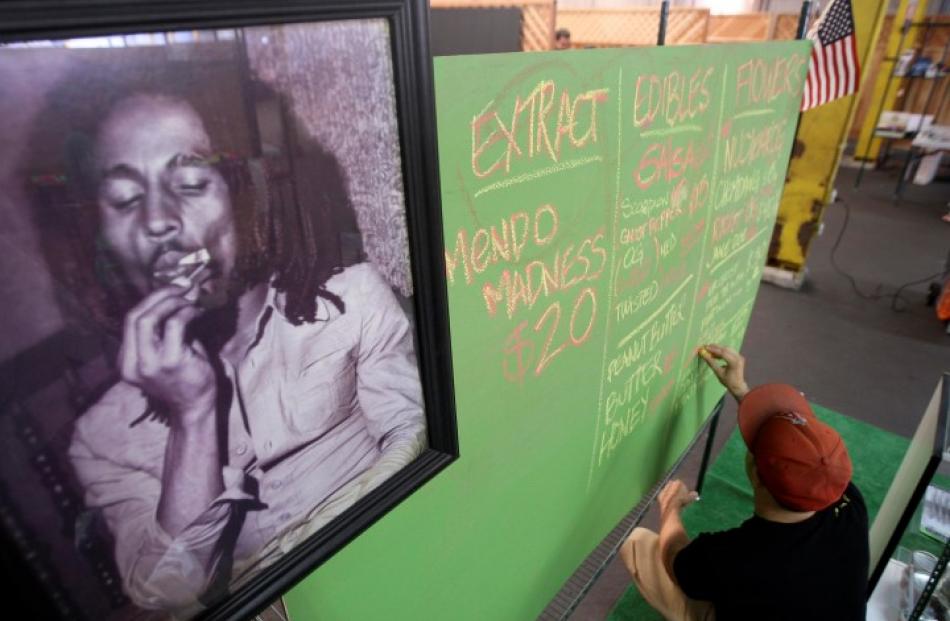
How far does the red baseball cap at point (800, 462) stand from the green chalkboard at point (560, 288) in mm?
409

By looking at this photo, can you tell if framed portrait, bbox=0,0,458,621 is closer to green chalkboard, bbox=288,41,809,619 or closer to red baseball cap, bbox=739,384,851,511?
green chalkboard, bbox=288,41,809,619

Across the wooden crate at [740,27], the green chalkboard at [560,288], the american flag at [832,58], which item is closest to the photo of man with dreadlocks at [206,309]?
the green chalkboard at [560,288]

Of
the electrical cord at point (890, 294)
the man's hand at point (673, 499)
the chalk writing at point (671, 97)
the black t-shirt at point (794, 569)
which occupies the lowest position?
the electrical cord at point (890, 294)

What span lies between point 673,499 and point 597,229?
3.82ft

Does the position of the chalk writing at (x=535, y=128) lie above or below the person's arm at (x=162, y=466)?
above

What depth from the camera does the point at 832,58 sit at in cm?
233

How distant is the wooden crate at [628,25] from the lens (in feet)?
22.0

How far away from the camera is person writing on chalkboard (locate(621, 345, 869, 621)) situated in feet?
4.54

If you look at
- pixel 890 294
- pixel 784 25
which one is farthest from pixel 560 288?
pixel 784 25

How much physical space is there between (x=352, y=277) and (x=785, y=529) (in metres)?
1.36

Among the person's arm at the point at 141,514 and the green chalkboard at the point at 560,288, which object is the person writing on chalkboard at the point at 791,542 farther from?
the person's arm at the point at 141,514

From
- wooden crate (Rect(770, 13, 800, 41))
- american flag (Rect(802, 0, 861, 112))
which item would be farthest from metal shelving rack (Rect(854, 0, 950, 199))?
american flag (Rect(802, 0, 861, 112))

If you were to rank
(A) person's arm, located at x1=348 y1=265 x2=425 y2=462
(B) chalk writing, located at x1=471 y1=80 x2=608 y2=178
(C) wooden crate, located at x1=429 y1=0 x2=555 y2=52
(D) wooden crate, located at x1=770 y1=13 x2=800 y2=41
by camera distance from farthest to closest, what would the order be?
(D) wooden crate, located at x1=770 y1=13 x2=800 y2=41 → (C) wooden crate, located at x1=429 y1=0 x2=555 y2=52 → (B) chalk writing, located at x1=471 y1=80 x2=608 y2=178 → (A) person's arm, located at x1=348 y1=265 x2=425 y2=462

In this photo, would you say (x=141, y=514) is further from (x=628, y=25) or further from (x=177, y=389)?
(x=628, y=25)
